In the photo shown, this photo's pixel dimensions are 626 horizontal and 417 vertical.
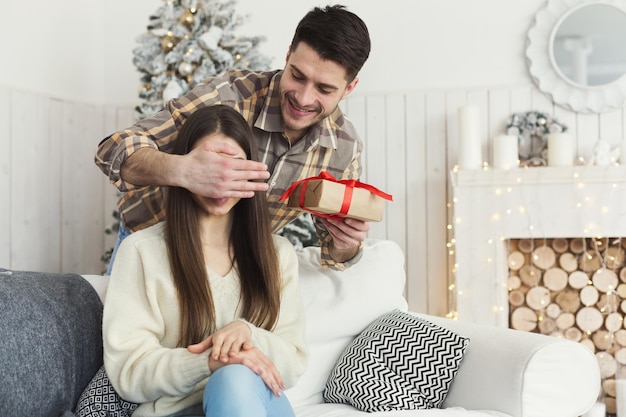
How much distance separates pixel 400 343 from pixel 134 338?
2.59ft

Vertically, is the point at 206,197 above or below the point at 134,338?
above

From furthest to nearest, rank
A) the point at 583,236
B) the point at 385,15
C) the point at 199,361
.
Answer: the point at 385,15
the point at 583,236
the point at 199,361

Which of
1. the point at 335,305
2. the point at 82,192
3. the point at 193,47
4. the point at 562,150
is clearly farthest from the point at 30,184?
the point at 562,150

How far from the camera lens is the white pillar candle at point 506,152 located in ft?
10.9

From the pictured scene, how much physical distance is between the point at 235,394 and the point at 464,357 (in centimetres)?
88

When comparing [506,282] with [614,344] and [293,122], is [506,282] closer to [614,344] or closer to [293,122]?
[614,344]

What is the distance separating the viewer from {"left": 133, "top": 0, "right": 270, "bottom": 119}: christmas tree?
10.8ft

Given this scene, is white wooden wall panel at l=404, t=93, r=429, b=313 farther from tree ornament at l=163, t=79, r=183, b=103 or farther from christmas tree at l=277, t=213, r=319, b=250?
tree ornament at l=163, t=79, r=183, b=103

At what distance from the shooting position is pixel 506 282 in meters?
3.42

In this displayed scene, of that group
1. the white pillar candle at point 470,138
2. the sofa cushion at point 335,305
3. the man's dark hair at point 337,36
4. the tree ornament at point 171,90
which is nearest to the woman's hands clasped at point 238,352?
the sofa cushion at point 335,305

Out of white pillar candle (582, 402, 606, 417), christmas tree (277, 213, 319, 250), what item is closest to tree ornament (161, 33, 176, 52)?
christmas tree (277, 213, 319, 250)

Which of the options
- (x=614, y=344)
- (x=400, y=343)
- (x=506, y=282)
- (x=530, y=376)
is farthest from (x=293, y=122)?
(x=614, y=344)

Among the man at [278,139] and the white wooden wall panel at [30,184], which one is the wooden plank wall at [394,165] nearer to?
the white wooden wall panel at [30,184]

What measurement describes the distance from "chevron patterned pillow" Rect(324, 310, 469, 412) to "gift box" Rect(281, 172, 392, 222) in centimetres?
46
